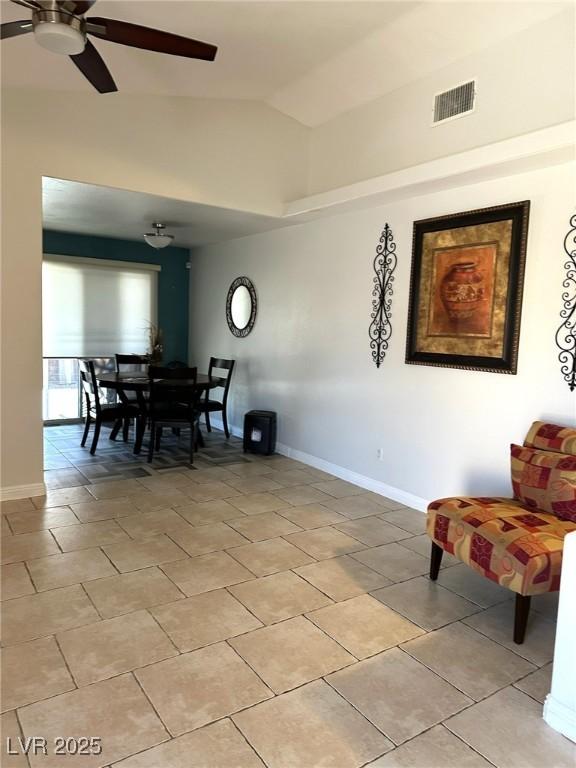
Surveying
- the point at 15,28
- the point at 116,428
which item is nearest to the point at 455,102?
the point at 15,28

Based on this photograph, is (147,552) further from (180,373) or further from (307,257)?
(307,257)

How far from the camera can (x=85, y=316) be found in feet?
21.4

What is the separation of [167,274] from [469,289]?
4.78m

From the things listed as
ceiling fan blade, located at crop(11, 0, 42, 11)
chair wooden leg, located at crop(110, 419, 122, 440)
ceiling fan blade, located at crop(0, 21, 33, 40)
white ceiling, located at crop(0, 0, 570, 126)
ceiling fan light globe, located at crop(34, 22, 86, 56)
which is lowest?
chair wooden leg, located at crop(110, 419, 122, 440)

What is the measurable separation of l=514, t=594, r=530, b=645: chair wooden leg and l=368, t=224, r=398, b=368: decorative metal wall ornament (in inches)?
88.8

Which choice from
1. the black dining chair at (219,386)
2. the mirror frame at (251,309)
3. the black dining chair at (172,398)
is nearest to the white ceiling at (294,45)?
the mirror frame at (251,309)

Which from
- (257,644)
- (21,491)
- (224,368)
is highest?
(224,368)

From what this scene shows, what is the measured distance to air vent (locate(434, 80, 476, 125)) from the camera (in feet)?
11.1

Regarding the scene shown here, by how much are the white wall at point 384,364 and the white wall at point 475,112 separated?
0.31m

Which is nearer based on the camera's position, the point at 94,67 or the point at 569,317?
the point at 94,67

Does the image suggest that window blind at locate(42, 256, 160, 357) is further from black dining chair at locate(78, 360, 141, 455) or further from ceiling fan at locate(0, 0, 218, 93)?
ceiling fan at locate(0, 0, 218, 93)

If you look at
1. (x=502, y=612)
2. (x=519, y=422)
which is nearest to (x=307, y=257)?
(x=519, y=422)

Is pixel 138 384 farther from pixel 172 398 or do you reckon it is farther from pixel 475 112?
pixel 475 112

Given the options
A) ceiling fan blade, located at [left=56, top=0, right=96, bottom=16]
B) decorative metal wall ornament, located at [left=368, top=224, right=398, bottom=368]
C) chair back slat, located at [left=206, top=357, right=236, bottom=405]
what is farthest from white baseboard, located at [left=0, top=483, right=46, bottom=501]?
ceiling fan blade, located at [left=56, top=0, right=96, bottom=16]
